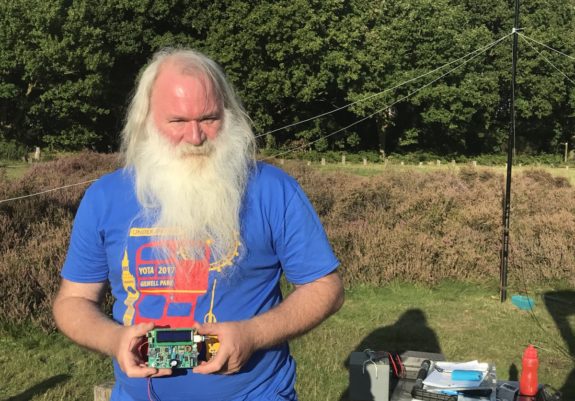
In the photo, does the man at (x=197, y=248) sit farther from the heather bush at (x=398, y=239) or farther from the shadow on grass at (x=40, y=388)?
the heather bush at (x=398, y=239)

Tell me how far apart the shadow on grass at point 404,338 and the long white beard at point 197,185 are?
4268 mm

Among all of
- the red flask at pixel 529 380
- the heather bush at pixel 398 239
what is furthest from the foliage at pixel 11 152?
the red flask at pixel 529 380

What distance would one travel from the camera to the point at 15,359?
5.32 metres

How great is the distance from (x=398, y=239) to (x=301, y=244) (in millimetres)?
7348

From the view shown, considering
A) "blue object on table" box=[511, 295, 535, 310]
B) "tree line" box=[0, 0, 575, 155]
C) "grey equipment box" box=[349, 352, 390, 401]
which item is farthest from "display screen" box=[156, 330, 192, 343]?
"tree line" box=[0, 0, 575, 155]

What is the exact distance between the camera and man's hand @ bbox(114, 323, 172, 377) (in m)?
1.45

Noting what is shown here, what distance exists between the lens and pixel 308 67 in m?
40.7

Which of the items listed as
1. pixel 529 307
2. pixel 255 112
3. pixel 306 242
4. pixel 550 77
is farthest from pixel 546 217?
pixel 550 77

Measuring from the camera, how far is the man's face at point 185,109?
174cm

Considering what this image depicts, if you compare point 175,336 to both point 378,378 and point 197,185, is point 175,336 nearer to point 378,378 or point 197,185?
point 197,185

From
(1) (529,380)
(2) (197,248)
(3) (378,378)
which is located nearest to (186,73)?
(2) (197,248)

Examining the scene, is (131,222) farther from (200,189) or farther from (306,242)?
(306,242)

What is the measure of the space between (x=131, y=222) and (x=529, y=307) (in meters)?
6.59

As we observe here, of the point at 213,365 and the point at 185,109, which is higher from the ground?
the point at 185,109
